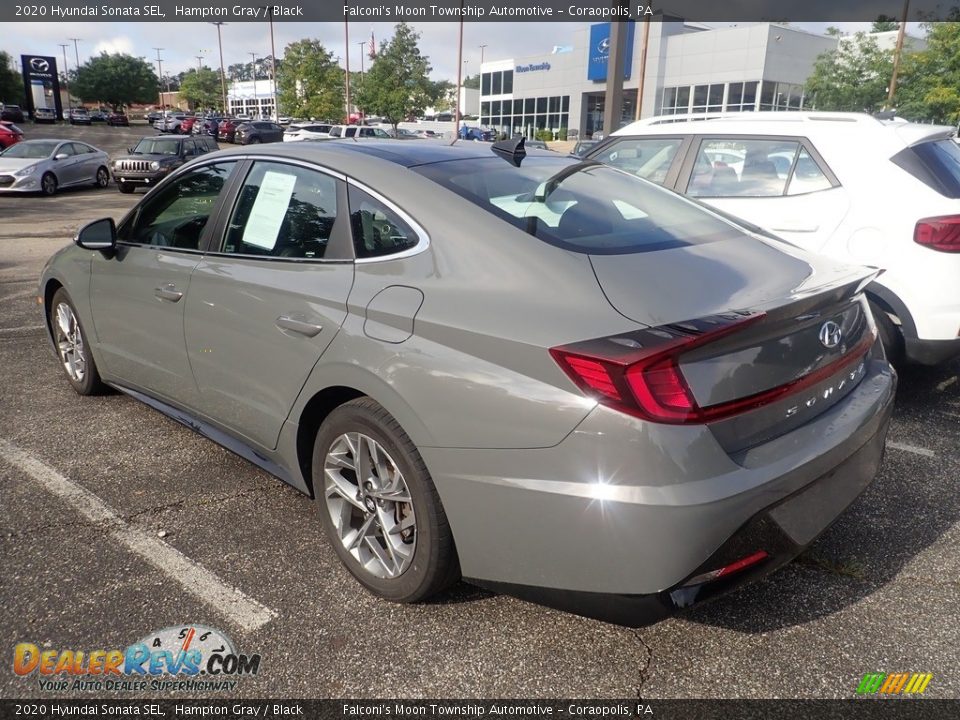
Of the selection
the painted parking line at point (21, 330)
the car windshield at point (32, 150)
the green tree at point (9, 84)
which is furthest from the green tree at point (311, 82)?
the painted parking line at point (21, 330)

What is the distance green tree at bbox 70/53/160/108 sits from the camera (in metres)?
86.2

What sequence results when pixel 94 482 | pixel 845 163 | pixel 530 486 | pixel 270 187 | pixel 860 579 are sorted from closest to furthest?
pixel 530 486 → pixel 860 579 → pixel 270 187 → pixel 94 482 → pixel 845 163

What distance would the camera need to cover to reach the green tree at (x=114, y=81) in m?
86.2

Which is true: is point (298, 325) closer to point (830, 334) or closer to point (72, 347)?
point (830, 334)

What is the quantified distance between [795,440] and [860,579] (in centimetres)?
98

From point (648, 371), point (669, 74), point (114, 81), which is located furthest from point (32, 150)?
point (114, 81)

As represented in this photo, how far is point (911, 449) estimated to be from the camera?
13.2ft

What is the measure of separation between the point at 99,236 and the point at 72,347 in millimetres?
1129

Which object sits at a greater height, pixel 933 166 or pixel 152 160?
pixel 933 166

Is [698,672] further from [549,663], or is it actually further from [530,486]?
[530,486]

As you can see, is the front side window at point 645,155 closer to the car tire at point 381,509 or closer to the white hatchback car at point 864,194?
the white hatchback car at point 864,194

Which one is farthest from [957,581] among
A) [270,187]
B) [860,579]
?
[270,187]

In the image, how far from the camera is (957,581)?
2.83 meters

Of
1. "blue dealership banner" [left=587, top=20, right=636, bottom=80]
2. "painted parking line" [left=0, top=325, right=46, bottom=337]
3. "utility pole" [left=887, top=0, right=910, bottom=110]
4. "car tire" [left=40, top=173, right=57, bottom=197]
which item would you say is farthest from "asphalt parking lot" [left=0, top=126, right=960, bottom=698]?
"blue dealership banner" [left=587, top=20, right=636, bottom=80]
